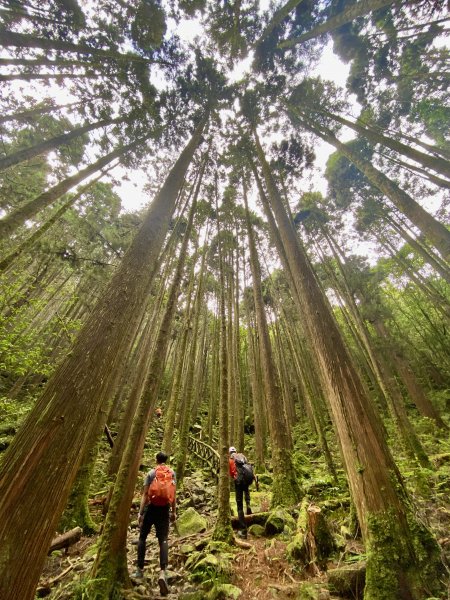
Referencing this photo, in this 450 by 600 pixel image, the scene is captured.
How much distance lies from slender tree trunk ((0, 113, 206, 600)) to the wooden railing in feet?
29.2

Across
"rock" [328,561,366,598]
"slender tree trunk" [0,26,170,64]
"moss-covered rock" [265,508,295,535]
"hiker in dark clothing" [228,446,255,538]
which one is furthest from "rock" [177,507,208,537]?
"slender tree trunk" [0,26,170,64]

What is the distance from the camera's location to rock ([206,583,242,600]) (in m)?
3.18

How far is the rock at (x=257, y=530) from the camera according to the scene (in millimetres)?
4987

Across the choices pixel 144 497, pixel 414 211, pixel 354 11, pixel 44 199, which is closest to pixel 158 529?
pixel 144 497

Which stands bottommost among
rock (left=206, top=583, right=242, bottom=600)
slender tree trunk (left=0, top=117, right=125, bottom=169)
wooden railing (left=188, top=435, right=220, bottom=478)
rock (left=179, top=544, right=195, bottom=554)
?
rock (left=206, top=583, right=242, bottom=600)

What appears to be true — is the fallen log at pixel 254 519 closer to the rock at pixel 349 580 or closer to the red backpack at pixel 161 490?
the red backpack at pixel 161 490

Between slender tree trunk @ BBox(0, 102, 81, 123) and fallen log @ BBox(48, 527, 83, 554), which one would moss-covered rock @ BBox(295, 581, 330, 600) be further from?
slender tree trunk @ BBox(0, 102, 81, 123)

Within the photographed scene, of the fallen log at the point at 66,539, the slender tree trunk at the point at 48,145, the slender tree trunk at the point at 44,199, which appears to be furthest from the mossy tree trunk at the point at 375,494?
the slender tree trunk at the point at 48,145

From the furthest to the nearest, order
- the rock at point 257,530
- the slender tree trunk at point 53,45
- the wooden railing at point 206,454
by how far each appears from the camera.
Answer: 1. the wooden railing at point 206,454
2. the slender tree trunk at point 53,45
3. the rock at point 257,530

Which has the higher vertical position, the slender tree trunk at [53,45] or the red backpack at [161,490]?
the slender tree trunk at [53,45]

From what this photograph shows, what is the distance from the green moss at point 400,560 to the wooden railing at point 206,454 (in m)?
7.84

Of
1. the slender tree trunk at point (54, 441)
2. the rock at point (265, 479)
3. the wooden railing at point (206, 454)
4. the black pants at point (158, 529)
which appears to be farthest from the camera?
the wooden railing at point (206, 454)

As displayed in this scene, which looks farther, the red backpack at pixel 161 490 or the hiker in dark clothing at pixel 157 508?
the red backpack at pixel 161 490

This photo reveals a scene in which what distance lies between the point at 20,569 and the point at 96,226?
12939mm
